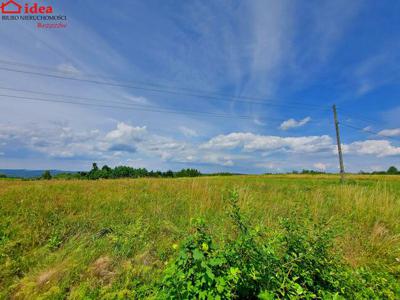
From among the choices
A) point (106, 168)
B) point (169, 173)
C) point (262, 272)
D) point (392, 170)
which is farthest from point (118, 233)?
point (392, 170)

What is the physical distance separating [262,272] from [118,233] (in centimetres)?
354

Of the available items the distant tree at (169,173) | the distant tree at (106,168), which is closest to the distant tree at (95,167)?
the distant tree at (106,168)

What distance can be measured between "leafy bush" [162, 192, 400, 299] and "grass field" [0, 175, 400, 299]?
1.68 feet

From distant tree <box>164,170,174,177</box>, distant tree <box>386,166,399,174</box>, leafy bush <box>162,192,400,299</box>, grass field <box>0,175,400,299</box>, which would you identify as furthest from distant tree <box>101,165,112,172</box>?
distant tree <box>386,166,399,174</box>

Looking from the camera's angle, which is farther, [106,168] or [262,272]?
[106,168]

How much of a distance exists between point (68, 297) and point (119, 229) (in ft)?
5.59

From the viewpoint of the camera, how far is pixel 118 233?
4371 millimetres

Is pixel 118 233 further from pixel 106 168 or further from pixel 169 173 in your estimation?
pixel 106 168

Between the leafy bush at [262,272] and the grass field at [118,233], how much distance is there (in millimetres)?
513

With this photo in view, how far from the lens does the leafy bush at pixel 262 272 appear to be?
1.73 m

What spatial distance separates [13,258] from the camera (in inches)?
143

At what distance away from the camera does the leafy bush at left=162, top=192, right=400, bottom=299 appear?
68.3 inches

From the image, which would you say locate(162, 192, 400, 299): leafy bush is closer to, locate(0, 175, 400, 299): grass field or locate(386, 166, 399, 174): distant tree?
locate(0, 175, 400, 299): grass field

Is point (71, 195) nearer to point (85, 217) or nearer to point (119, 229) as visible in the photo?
point (85, 217)
